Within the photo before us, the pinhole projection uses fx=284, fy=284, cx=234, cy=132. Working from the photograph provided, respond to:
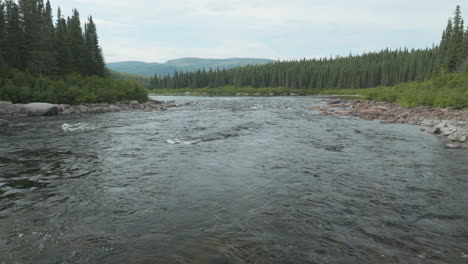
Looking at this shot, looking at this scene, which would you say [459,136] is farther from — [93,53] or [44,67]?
[93,53]

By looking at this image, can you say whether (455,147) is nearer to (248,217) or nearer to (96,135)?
(248,217)

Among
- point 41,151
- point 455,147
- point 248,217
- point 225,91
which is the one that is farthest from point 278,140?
point 225,91

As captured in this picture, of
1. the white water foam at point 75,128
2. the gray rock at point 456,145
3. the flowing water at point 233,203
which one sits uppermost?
the gray rock at point 456,145

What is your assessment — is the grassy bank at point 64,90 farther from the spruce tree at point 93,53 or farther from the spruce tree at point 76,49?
the spruce tree at point 93,53

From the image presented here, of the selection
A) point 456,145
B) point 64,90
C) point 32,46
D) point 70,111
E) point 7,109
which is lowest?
point 456,145

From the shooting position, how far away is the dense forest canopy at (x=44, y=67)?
35812mm

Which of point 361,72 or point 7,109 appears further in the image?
point 361,72

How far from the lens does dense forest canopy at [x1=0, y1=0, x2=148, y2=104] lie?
35.8 meters

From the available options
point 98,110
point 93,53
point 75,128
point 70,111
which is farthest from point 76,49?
point 75,128

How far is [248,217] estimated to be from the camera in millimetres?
6828

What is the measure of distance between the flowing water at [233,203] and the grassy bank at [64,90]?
70.7ft

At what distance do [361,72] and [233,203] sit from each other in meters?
130

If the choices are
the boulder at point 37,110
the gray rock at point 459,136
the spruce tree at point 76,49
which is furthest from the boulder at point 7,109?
the gray rock at point 459,136

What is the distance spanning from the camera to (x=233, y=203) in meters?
7.64
